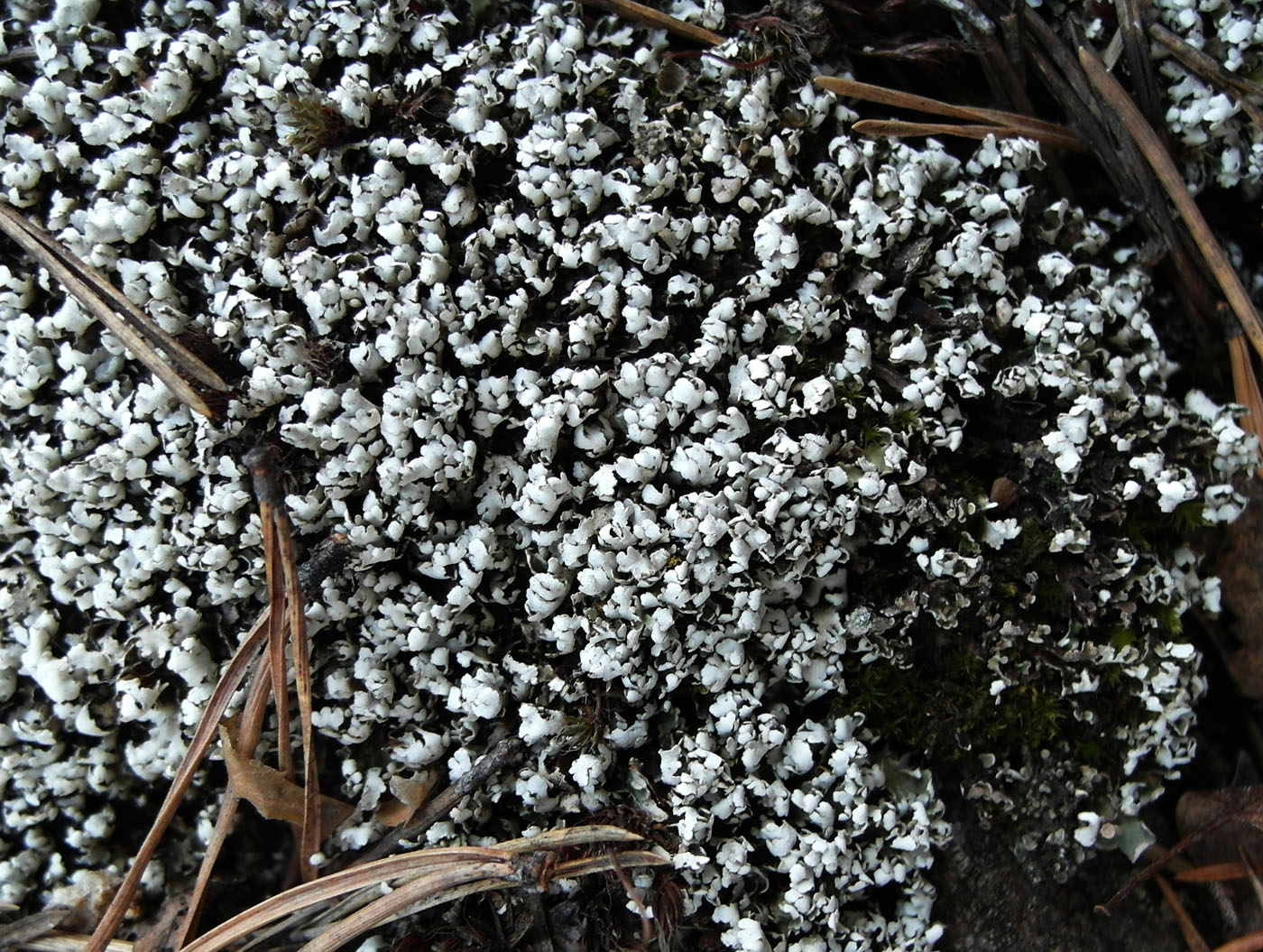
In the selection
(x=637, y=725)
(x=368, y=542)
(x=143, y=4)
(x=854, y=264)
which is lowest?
(x=637, y=725)

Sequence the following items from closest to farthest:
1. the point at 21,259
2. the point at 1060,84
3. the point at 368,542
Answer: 1. the point at 368,542
2. the point at 21,259
3. the point at 1060,84

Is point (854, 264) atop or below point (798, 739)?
atop

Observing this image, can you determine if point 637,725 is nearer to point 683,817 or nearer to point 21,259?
point 683,817

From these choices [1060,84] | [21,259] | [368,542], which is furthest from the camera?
[1060,84]

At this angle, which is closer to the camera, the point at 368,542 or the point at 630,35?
the point at 368,542

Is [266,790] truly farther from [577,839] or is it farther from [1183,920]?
[1183,920]

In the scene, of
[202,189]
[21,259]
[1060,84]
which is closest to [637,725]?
[202,189]
